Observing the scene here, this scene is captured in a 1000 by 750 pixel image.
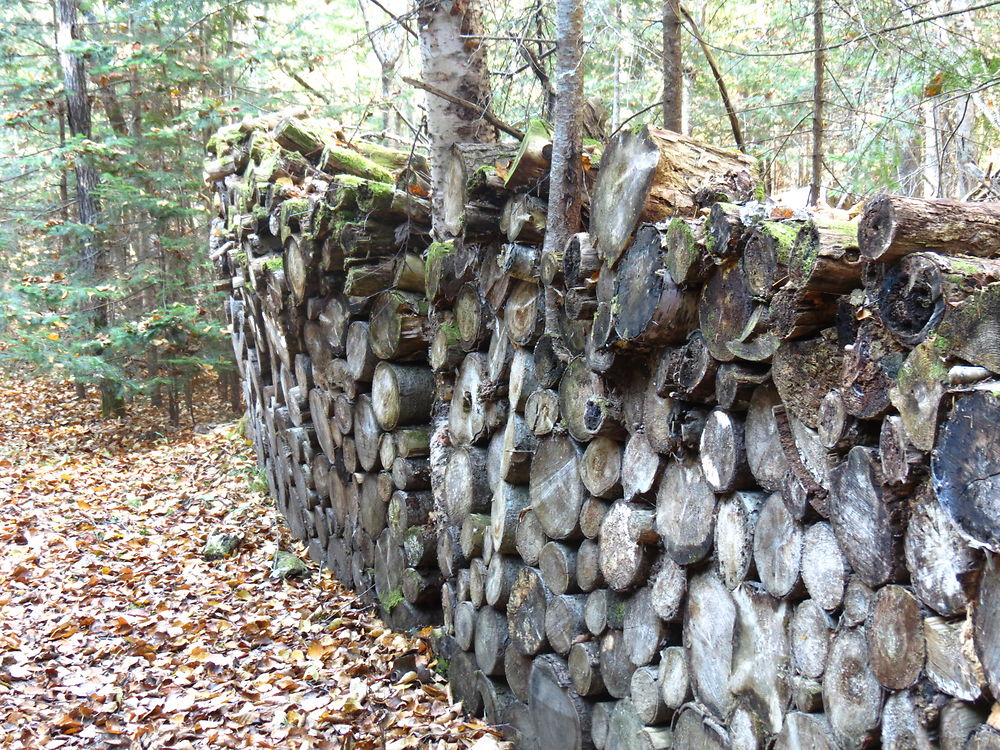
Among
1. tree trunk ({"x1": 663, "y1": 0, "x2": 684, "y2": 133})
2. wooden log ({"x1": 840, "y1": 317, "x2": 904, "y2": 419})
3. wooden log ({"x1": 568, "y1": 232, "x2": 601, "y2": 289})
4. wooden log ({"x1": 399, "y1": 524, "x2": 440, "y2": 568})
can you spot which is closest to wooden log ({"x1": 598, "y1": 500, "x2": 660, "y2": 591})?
wooden log ({"x1": 568, "y1": 232, "x2": 601, "y2": 289})

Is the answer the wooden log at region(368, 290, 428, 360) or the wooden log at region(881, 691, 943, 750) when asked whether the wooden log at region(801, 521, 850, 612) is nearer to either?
the wooden log at region(881, 691, 943, 750)

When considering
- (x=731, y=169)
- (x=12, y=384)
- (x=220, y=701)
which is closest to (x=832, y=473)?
(x=731, y=169)

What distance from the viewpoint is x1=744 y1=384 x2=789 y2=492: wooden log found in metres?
2.22

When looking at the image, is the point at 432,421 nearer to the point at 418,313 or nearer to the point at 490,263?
the point at 418,313

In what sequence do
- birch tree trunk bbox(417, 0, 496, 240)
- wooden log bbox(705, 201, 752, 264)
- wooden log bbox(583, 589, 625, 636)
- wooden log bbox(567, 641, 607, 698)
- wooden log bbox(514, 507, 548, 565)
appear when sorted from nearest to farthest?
1. wooden log bbox(705, 201, 752, 264)
2. wooden log bbox(583, 589, 625, 636)
3. wooden log bbox(567, 641, 607, 698)
4. wooden log bbox(514, 507, 548, 565)
5. birch tree trunk bbox(417, 0, 496, 240)

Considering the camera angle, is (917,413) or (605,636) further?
(605,636)

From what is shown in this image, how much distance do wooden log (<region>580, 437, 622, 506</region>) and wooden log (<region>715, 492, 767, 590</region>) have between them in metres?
0.56

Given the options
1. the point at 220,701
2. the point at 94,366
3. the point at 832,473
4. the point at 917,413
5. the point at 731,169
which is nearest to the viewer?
the point at 917,413

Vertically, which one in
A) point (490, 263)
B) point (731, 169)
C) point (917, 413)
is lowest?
point (917, 413)

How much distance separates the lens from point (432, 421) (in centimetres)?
457

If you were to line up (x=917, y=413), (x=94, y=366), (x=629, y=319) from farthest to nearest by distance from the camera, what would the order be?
1. (x=94, y=366)
2. (x=629, y=319)
3. (x=917, y=413)

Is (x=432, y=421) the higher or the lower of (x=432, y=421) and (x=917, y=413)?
the lower

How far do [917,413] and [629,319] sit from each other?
109 centimetres

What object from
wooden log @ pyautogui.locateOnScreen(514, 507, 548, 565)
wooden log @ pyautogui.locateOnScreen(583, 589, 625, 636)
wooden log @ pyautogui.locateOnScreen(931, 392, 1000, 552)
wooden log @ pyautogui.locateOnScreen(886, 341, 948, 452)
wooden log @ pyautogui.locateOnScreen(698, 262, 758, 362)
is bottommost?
wooden log @ pyautogui.locateOnScreen(583, 589, 625, 636)
